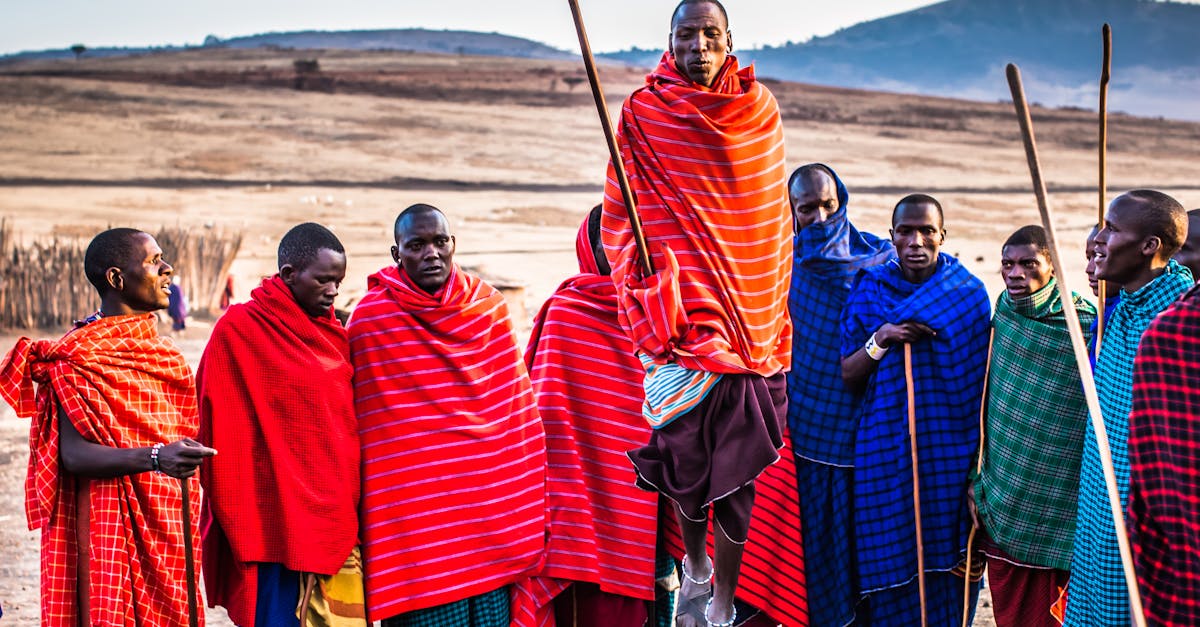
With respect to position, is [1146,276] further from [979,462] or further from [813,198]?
[813,198]

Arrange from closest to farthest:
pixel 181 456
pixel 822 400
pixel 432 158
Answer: pixel 181 456 < pixel 822 400 < pixel 432 158

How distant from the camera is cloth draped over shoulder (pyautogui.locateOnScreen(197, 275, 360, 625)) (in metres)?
4.17

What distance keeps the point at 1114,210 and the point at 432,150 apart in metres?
26.4

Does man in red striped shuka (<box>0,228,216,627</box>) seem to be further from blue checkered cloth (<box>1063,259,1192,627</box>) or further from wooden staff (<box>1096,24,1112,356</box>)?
wooden staff (<box>1096,24,1112,356</box>)

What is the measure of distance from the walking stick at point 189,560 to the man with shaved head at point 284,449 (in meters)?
0.14

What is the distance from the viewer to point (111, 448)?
13.0ft

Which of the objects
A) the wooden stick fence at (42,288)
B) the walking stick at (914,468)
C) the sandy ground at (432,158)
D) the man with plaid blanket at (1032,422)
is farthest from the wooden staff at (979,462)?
the wooden stick fence at (42,288)

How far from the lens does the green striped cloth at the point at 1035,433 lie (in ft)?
14.5

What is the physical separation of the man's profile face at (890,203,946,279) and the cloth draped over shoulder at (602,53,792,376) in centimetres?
72

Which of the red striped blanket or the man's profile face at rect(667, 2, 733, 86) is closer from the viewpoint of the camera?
the man's profile face at rect(667, 2, 733, 86)

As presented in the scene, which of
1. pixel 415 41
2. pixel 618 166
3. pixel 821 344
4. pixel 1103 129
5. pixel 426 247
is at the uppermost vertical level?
pixel 415 41

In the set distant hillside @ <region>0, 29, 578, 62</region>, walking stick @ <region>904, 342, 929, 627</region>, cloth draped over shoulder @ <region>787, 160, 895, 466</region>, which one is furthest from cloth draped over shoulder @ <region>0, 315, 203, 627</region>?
distant hillside @ <region>0, 29, 578, 62</region>

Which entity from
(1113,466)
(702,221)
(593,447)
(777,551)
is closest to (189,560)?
(593,447)

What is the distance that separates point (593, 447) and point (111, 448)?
175cm
